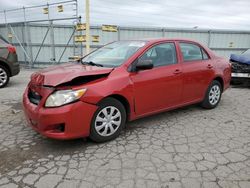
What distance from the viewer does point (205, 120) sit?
195 inches

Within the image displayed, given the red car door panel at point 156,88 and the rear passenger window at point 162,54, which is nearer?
→ the red car door panel at point 156,88

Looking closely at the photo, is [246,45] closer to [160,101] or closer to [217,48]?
[217,48]

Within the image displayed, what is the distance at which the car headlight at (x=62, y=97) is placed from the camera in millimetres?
3406

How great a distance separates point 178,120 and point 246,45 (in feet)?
37.2

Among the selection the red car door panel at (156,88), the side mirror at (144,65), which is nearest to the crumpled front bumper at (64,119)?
the red car door panel at (156,88)

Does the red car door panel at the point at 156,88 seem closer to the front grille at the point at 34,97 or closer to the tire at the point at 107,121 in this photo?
the tire at the point at 107,121

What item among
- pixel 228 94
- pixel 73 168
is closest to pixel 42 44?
pixel 228 94

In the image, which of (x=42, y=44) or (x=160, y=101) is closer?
(x=160, y=101)

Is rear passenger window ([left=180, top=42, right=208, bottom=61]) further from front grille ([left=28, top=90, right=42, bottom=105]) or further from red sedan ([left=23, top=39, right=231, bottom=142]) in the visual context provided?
front grille ([left=28, top=90, right=42, bottom=105])

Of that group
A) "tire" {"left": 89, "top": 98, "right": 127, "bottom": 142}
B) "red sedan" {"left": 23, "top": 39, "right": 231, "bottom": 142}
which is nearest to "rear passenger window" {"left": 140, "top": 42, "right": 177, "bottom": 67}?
"red sedan" {"left": 23, "top": 39, "right": 231, "bottom": 142}

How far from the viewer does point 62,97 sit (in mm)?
3414

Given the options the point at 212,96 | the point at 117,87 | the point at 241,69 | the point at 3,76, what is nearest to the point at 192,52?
the point at 212,96

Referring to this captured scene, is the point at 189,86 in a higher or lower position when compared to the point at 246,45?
lower

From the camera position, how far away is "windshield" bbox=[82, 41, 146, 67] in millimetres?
4250
